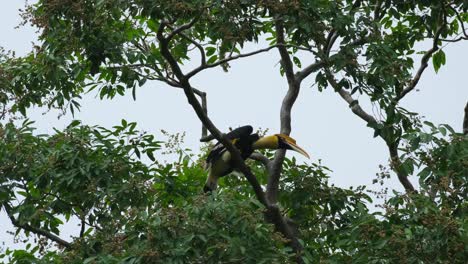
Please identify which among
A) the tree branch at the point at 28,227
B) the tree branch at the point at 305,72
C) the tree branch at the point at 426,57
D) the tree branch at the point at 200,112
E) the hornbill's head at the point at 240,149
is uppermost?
the tree branch at the point at 426,57

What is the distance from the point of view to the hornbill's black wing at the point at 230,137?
10445 mm

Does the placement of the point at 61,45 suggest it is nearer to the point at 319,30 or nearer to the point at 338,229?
the point at 319,30

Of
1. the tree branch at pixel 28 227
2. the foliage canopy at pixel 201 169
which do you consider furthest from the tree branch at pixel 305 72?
the tree branch at pixel 28 227

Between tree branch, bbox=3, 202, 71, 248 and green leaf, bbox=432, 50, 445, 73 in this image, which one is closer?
tree branch, bbox=3, 202, 71, 248

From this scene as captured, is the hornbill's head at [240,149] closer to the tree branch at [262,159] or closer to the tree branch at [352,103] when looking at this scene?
the tree branch at [262,159]

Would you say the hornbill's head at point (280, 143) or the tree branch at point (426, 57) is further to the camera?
the tree branch at point (426, 57)

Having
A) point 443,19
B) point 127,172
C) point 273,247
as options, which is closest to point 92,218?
point 127,172

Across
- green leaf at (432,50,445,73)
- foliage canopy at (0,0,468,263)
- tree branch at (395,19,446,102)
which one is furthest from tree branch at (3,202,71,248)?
green leaf at (432,50,445,73)

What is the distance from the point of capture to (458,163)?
8805mm

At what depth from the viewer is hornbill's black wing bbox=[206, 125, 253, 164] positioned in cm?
1045

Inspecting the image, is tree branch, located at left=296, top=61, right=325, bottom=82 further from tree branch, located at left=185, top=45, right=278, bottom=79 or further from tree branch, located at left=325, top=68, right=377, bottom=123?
tree branch, located at left=185, top=45, right=278, bottom=79

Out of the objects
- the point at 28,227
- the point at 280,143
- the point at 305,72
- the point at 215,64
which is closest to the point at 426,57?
the point at 305,72

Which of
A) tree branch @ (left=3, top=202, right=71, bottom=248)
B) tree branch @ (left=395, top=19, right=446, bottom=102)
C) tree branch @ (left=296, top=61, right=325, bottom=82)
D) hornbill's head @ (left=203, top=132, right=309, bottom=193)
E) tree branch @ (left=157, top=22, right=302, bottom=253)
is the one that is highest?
tree branch @ (left=395, top=19, right=446, bottom=102)

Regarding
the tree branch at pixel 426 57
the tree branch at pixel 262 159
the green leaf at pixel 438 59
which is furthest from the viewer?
the green leaf at pixel 438 59
